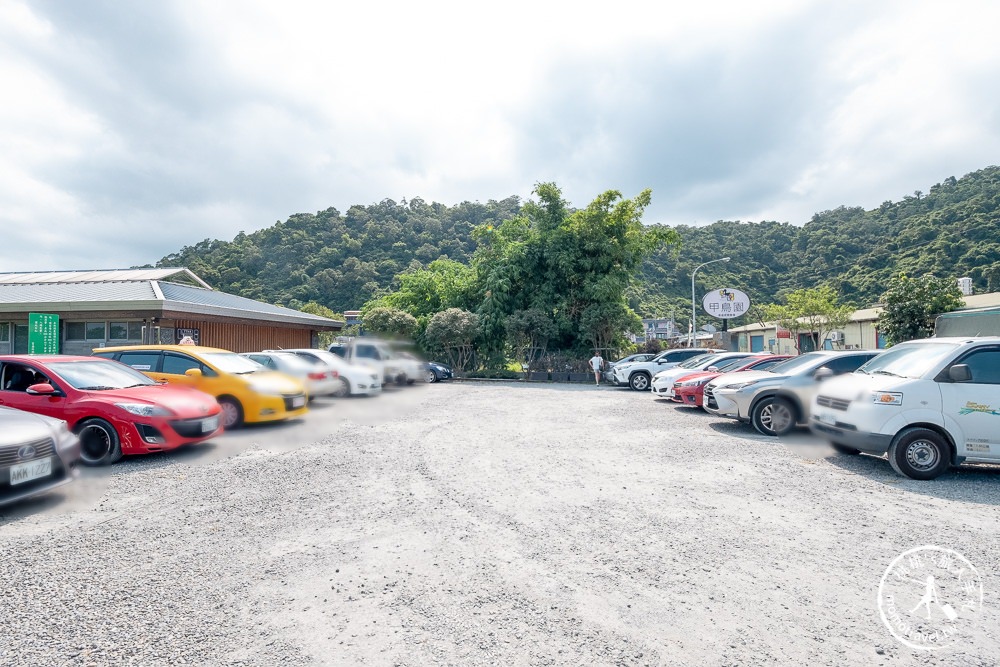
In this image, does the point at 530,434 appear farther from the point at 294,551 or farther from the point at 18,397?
the point at 18,397

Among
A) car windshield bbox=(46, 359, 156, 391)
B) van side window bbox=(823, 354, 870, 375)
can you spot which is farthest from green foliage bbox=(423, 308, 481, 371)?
car windshield bbox=(46, 359, 156, 391)

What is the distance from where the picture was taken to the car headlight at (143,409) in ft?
22.7

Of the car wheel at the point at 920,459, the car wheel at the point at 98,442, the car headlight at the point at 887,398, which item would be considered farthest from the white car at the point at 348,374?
the car wheel at the point at 920,459

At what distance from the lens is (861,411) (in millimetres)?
6578

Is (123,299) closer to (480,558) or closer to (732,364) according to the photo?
(480,558)

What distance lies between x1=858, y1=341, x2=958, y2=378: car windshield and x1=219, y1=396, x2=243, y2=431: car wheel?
386 inches

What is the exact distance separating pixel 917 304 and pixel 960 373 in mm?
20145

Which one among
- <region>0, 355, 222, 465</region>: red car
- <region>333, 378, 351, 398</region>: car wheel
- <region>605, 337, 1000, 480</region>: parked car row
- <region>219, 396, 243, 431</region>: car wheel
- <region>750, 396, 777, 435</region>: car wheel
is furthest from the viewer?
<region>333, 378, 351, 398</region>: car wheel

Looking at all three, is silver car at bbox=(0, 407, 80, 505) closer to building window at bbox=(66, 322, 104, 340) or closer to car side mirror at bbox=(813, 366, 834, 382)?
car side mirror at bbox=(813, 366, 834, 382)

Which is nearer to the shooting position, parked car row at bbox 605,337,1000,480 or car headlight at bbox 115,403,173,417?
parked car row at bbox 605,337,1000,480

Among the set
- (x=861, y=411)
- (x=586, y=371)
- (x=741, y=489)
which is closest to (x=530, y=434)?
(x=741, y=489)

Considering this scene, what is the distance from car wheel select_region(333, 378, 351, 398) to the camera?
43.1 feet
